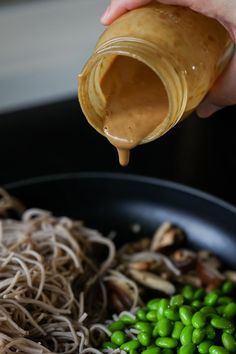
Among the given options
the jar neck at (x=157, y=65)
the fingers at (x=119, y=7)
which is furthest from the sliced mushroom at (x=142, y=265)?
the fingers at (x=119, y=7)

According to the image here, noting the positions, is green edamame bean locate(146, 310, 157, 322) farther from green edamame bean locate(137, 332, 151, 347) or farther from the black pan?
the black pan

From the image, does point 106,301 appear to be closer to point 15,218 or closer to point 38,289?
point 38,289

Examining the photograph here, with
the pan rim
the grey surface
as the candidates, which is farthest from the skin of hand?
the grey surface

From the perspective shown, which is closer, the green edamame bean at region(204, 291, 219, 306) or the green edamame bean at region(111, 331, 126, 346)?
the green edamame bean at region(111, 331, 126, 346)

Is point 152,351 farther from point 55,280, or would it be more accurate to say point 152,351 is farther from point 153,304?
point 55,280

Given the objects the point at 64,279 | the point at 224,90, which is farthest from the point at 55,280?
the point at 224,90

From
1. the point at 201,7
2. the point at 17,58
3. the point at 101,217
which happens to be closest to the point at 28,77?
the point at 17,58

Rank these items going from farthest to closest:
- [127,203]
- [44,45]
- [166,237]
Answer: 1. [44,45]
2. [127,203]
3. [166,237]
